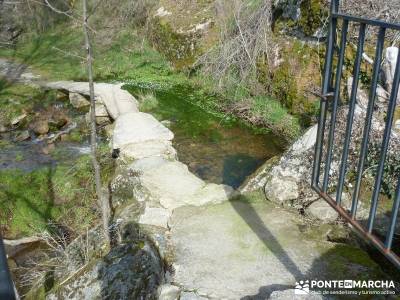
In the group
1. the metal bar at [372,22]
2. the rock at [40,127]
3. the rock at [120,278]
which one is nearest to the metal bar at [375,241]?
the metal bar at [372,22]

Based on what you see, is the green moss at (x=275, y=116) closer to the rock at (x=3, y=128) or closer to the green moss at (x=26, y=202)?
the green moss at (x=26, y=202)

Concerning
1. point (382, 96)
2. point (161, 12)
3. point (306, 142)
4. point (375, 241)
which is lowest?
point (306, 142)

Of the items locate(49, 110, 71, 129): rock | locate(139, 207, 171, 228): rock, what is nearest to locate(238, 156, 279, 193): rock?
locate(139, 207, 171, 228): rock

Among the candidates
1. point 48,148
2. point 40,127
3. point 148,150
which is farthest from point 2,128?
point 148,150

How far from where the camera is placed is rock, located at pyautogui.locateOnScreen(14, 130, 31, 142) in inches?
299

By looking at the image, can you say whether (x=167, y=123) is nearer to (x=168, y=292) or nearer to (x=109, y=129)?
(x=109, y=129)

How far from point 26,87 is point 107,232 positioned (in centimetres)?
656

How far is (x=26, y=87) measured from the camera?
31.1 feet

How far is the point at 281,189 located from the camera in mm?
4551

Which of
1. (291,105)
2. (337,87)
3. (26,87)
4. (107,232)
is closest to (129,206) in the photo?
(107,232)

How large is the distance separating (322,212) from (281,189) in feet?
1.69

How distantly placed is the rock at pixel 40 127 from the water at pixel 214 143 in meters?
1.89

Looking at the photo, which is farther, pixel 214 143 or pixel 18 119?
pixel 18 119

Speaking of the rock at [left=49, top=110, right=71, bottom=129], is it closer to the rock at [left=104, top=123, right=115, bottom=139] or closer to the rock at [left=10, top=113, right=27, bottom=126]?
the rock at [left=10, top=113, right=27, bottom=126]
